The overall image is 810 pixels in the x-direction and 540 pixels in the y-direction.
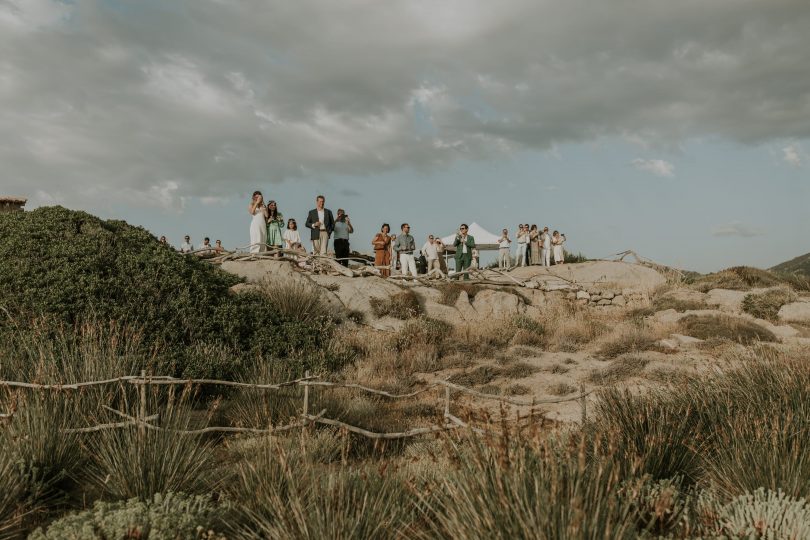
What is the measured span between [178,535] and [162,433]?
56.3 inches

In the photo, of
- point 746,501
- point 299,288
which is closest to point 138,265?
point 299,288

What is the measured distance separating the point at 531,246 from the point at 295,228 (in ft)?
35.3

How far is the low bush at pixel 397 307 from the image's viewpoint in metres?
14.2

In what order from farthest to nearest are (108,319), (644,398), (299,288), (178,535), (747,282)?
(747,282)
(299,288)
(108,319)
(644,398)
(178,535)

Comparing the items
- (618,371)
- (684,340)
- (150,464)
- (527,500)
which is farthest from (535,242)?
(527,500)

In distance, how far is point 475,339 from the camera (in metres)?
13.3

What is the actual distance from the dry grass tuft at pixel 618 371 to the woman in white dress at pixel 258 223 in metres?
8.37

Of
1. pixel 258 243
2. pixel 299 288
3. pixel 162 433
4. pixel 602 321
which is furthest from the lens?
pixel 602 321

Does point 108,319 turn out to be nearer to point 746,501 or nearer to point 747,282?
point 746,501

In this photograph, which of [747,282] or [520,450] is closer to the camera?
[520,450]

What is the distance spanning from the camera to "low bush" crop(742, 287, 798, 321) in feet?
55.6

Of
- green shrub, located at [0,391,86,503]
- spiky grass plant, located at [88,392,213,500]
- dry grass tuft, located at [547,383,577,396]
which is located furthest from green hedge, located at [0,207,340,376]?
dry grass tuft, located at [547,383,577,396]

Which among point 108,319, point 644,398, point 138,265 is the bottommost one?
point 644,398

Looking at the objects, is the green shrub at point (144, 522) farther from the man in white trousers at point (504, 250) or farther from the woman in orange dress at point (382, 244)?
the man in white trousers at point (504, 250)
